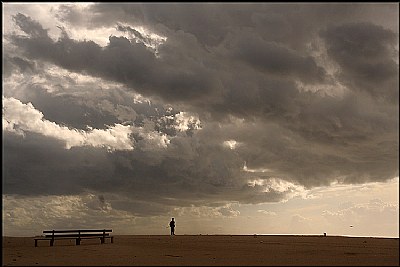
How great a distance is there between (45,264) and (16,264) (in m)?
1.62

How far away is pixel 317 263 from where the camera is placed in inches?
840

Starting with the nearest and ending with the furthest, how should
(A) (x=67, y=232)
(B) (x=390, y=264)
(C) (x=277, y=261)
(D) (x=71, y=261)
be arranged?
1. (B) (x=390, y=264)
2. (C) (x=277, y=261)
3. (D) (x=71, y=261)
4. (A) (x=67, y=232)

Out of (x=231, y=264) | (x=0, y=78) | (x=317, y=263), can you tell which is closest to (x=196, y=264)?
(x=231, y=264)

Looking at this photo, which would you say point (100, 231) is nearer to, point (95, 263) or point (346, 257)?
point (95, 263)

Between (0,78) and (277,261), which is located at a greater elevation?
(0,78)

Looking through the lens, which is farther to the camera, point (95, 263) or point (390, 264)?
point (95, 263)

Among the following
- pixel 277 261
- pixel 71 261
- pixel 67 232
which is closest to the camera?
pixel 277 261

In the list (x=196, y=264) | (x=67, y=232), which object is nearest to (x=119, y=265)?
(x=196, y=264)

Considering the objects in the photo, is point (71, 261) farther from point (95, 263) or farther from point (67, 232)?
point (67, 232)

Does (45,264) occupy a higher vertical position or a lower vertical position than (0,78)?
lower

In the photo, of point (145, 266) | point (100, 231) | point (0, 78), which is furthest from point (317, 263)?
point (100, 231)

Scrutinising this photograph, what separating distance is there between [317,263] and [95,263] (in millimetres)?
9556

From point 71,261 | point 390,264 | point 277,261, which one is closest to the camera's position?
point 390,264

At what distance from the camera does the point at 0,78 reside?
23281mm
